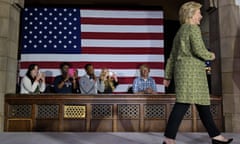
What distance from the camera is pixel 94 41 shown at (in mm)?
6074

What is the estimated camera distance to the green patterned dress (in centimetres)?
236

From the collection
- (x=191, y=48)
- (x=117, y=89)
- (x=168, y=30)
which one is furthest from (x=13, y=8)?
(x=168, y=30)

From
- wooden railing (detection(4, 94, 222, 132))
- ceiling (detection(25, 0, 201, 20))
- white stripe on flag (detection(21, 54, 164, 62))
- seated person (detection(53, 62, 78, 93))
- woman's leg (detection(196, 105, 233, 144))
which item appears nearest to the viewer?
woman's leg (detection(196, 105, 233, 144))

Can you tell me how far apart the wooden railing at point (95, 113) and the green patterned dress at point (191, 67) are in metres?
1.90

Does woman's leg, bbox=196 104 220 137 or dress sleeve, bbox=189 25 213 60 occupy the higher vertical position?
dress sleeve, bbox=189 25 213 60

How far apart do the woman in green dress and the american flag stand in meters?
3.53

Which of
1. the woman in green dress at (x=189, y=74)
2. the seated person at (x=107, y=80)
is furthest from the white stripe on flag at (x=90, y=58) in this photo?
the woman in green dress at (x=189, y=74)

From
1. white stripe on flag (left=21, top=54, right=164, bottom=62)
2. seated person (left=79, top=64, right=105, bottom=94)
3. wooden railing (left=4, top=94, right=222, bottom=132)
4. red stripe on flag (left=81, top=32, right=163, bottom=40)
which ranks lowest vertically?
wooden railing (left=4, top=94, right=222, bottom=132)

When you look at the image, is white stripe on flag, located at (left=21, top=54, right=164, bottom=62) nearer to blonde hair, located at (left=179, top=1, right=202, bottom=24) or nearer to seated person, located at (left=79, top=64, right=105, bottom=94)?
seated person, located at (left=79, top=64, right=105, bottom=94)

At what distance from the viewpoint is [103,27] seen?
6.16m

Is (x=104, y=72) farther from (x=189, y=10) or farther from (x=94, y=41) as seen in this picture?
(x=189, y=10)

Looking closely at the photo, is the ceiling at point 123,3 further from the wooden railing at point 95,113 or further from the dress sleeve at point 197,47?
the dress sleeve at point 197,47

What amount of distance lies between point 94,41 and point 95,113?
219 centimetres

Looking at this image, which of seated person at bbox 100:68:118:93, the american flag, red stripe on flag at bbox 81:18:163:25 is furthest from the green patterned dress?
red stripe on flag at bbox 81:18:163:25
